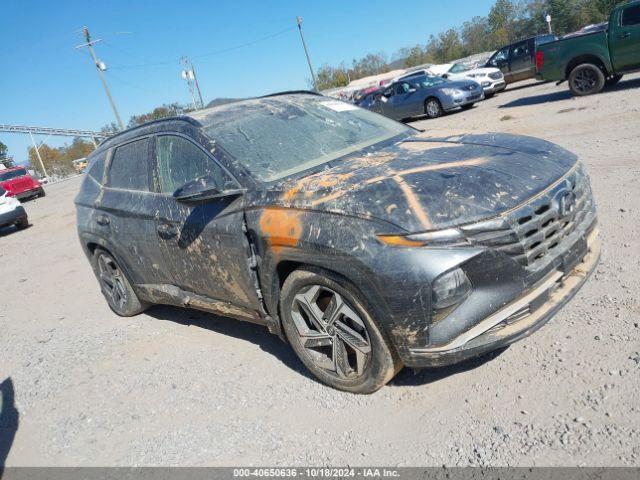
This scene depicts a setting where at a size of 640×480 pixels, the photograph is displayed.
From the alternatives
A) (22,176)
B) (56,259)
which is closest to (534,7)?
(22,176)

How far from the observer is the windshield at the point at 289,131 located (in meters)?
3.52

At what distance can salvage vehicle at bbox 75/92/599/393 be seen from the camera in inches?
101

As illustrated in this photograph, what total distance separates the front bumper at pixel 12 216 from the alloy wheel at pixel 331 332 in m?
14.4

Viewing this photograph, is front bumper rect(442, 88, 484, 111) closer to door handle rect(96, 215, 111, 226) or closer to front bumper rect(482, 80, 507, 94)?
front bumper rect(482, 80, 507, 94)

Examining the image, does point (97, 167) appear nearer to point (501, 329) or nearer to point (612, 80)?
point (501, 329)

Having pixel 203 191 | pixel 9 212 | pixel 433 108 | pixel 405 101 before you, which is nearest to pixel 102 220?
pixel 203 191

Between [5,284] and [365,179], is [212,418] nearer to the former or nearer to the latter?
[365,179]

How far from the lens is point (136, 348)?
473 centimetres

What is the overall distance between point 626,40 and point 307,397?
12.0 meters

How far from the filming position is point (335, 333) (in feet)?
9.98

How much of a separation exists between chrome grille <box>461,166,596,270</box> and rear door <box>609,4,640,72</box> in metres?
10.6

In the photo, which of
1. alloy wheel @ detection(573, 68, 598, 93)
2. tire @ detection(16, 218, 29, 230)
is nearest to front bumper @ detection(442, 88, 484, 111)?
alloy wheel @ detection(573, 68, 598, 93)

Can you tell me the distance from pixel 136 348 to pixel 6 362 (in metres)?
1.55

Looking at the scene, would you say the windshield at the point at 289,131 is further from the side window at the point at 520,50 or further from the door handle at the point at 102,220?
the side window at the point at 520,50
